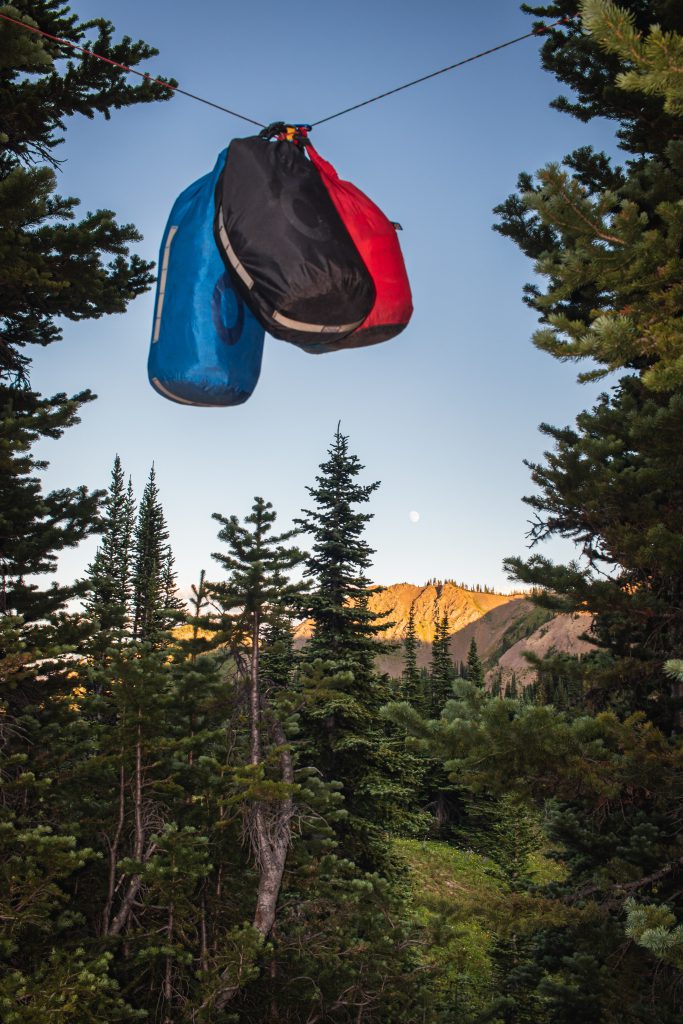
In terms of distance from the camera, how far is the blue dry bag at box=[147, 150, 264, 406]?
329cm

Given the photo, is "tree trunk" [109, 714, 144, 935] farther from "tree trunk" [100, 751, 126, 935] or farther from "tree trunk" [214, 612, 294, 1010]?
"tree trunk" [214, 612, 294, 1010]

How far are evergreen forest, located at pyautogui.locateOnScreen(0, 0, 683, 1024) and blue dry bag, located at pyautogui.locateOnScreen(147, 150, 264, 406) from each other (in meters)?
1.72

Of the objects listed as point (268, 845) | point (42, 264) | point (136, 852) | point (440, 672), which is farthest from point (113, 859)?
point (440, 672)

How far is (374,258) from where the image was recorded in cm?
321

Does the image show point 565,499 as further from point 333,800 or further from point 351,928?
point 351,928

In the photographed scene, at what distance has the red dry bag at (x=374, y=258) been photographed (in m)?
3.17

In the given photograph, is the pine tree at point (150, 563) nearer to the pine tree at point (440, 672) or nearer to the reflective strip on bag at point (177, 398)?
the pine tree at point (440, 672)

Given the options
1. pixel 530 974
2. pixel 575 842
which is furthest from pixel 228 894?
pixel 575 842

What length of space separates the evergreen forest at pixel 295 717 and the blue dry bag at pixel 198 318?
1716 mm

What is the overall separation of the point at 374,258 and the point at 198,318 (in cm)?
96

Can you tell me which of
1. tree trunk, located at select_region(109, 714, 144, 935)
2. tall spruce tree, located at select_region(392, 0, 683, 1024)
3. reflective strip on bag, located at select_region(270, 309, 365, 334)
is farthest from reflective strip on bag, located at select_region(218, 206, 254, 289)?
tree trunk, located at select_region(109, 714, 144, 935)

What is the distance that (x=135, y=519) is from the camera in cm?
4841

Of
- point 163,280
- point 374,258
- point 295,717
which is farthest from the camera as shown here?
point 295,717

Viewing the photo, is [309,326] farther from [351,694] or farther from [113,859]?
[351,694]
